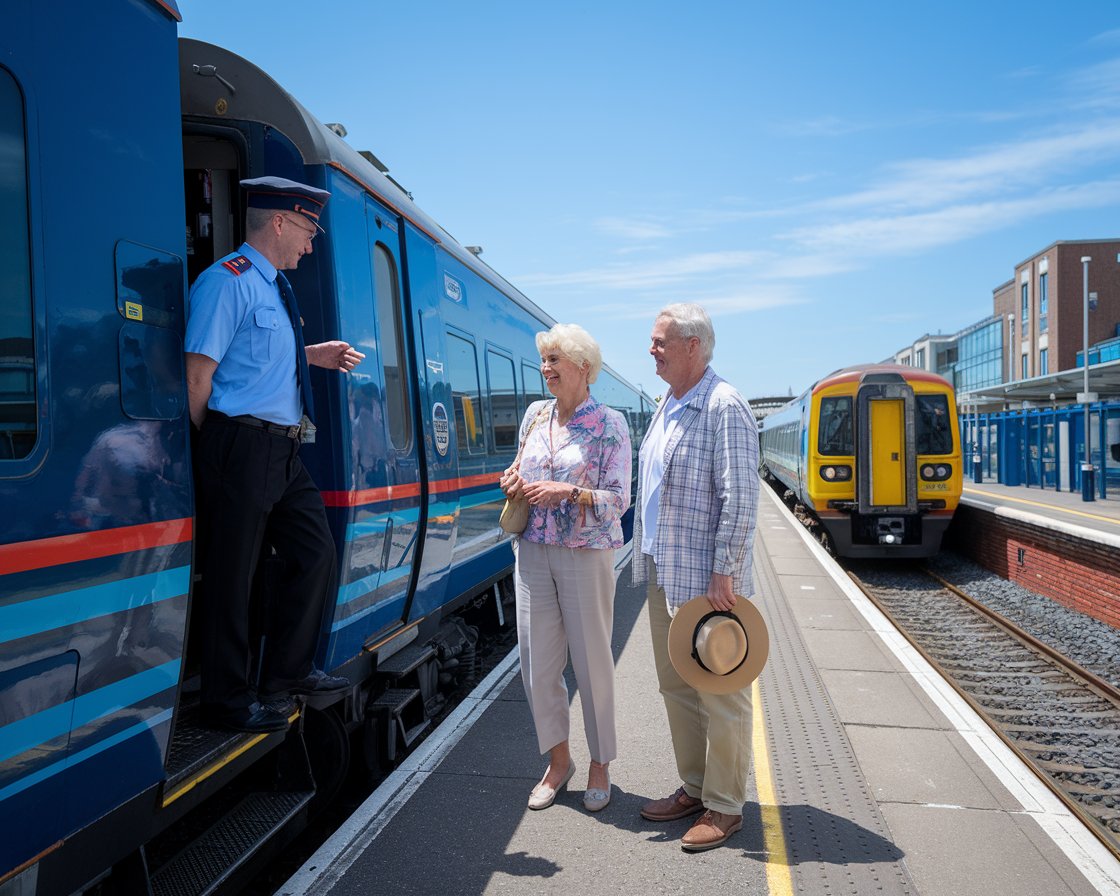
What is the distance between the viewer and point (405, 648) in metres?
5.15

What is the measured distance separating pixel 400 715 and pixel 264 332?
8.48 ft

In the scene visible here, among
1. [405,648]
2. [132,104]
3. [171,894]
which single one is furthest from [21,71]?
[405,648]

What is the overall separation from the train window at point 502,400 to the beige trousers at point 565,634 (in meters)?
3.28

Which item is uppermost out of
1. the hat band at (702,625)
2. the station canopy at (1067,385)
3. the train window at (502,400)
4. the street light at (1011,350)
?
the street light at (1011,350)

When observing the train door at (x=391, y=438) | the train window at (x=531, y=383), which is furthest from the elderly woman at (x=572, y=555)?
the train window at (x=531, y=383)

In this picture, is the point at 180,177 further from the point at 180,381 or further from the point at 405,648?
the point at 405,648

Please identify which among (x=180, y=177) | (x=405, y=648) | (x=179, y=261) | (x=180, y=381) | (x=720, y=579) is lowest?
(x=405, y=648)

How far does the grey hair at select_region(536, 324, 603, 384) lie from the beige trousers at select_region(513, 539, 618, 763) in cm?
82

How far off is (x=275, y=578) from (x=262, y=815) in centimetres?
96

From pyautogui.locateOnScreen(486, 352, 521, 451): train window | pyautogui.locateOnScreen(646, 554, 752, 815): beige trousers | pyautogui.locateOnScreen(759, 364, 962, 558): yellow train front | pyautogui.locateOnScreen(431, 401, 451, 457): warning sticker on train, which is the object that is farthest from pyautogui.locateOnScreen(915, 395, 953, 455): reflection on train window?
pyautogui.locateOnScreen(646, 554, 752, 815): beige trousers

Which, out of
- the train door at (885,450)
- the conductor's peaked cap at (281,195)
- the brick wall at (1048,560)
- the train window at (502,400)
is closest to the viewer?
the conductor's peaked cap at (281,195)

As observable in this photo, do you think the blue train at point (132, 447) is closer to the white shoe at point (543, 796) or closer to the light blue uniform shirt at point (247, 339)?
the light blue uniform shirt at point (247, 339)

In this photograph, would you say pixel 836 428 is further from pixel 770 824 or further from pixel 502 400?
pixel 770 824

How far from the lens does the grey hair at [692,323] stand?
3.85 meters
